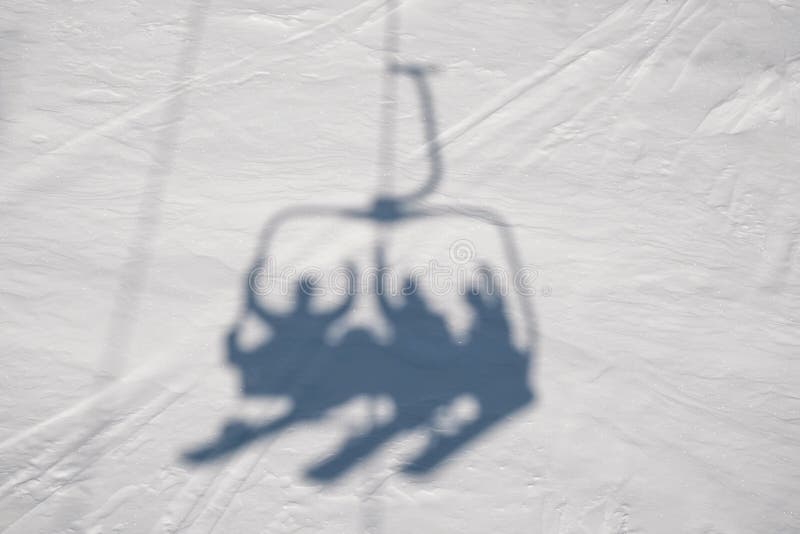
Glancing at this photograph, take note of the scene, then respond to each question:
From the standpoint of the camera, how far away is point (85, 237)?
386 centimetres

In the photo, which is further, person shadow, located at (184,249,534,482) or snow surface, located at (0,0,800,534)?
person shadow, located at (184,249,534,482)

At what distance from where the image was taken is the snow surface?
3023 millimetres

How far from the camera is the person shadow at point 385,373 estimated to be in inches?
124

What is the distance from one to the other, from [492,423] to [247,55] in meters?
3.29

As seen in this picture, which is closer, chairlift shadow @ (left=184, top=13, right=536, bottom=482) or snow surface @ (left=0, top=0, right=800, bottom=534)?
snow surface @ (left=0, top=0, right=800, bottom=534)

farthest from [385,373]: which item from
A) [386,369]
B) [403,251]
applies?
[403,251]

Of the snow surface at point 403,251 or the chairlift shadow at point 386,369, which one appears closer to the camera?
the snow surface at point 403,251

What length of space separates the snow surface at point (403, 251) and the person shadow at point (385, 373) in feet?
0.08

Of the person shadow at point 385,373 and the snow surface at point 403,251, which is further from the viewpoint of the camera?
the person shadow at point 385,373

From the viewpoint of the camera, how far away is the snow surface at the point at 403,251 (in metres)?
3.02

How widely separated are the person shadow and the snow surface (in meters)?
0.02

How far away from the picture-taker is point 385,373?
3.44 m

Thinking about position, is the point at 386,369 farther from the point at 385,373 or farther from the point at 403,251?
the point at 403,251

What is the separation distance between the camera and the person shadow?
3.16 m
